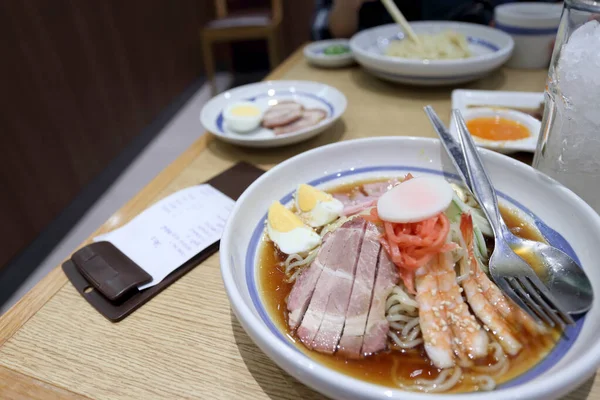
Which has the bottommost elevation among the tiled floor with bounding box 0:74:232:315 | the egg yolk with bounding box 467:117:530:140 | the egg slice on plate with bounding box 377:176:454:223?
the tiled floor with bounding box 0:74:232:315

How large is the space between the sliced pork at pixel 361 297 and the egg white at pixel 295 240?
0.17m

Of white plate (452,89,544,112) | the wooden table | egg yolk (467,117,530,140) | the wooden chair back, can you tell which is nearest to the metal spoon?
the wooden table

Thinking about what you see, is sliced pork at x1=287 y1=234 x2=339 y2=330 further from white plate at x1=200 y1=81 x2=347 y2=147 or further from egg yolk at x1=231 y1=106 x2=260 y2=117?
egg yolk at x1=231 y1=106 x2=260 y2=117

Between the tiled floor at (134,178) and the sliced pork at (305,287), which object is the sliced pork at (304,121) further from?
the tiled floor at (134,178)

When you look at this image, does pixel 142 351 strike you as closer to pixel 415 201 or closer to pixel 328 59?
pixel 415 201

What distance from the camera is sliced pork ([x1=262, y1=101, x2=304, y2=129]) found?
5.55 ft

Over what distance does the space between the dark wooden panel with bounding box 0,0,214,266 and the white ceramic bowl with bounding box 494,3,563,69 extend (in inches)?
120

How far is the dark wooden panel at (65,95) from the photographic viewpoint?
279 centimetres

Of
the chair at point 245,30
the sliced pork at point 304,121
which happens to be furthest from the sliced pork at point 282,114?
the chair at point 245,30

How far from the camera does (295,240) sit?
39.4 inches

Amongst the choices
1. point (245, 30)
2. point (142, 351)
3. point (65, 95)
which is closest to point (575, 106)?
point (142, 351)

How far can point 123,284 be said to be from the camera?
37.8 inches

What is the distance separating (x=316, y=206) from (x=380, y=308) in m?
0.36

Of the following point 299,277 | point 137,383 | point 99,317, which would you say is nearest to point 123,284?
point 99,317
